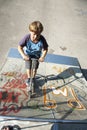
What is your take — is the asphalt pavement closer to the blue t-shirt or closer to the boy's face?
the blue t-shirt

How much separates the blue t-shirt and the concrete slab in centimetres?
122

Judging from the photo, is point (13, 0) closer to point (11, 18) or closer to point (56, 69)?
point (11, 18)

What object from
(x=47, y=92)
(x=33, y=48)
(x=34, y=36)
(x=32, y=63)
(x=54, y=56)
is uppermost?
(x=34, y=36)

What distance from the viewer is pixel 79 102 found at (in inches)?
332

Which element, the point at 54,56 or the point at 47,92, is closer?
the point at 47,92

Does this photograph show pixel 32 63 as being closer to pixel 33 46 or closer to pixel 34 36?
pixel 33 46

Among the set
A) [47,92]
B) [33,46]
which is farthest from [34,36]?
[47,92]

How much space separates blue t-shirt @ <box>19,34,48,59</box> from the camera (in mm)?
7885

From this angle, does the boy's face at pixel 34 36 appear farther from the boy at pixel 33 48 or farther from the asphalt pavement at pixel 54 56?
the asphalt pavement at pixel 54 56

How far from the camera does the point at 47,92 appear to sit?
8.67 m

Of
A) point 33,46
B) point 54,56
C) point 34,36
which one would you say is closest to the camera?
point 34,36

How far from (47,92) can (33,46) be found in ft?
5.36

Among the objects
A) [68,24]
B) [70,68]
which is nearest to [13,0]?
[68,24]

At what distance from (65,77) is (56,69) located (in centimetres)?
62
